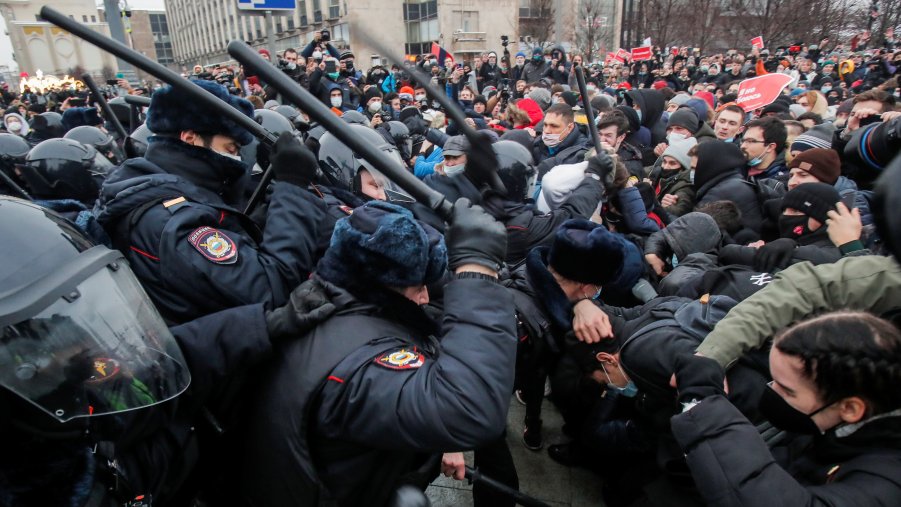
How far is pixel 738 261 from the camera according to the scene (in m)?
2.86

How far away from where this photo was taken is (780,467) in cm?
147

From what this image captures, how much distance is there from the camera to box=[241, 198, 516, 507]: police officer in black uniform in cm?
140

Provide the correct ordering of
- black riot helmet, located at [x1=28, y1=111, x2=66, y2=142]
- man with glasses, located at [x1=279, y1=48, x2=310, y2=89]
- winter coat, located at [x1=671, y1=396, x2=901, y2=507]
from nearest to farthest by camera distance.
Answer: winter coat, located at [x1=671, y1=396, x2=901, y2=507]
black riot helmet, located at [x1=28, y1=111, x2=66, y2=142]
man with glasses, located at [x1=279, y1=48, x2=310, y2=89]

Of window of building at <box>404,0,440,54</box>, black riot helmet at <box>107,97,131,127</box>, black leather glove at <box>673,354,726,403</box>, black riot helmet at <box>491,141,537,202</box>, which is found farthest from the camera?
window of building at <box>404,0,440,54</box>

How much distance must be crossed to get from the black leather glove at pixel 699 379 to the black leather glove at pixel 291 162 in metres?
1.70

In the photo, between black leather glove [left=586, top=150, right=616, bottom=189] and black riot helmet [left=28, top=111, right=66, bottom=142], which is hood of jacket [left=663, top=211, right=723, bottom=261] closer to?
black leather glove [left=586, top=150, right=616, bottom=189]

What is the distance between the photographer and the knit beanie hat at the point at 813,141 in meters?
4.43

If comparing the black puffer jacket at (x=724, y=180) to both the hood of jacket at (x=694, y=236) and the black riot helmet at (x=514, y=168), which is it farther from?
the black riot helmet at (x=514, y=168)

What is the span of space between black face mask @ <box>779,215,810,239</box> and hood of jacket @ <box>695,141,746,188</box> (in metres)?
1.12

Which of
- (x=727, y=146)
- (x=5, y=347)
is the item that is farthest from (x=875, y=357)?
(x=727, y=146)

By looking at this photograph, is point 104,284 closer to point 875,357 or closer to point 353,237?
point 353,237

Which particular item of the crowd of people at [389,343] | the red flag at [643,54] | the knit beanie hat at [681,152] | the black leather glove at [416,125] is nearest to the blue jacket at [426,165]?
the crowd of people at [389,343]

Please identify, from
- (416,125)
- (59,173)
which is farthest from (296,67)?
(59,173)

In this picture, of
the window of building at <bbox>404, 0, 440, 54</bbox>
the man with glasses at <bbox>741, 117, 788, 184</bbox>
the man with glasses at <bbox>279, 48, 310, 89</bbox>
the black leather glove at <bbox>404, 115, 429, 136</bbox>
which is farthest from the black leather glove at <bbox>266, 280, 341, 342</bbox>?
the window of building at <bbox>404, 0, 440, 54</bbox>
